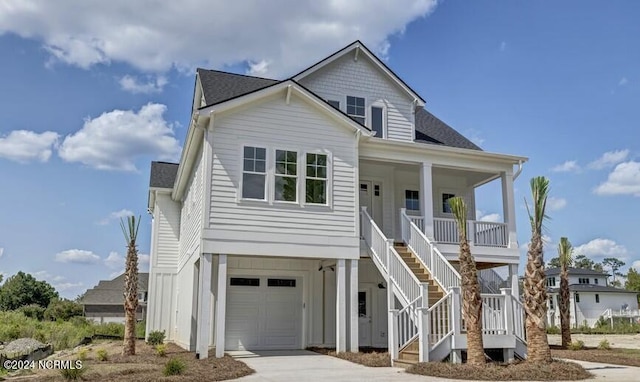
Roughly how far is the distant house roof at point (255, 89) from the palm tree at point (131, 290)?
445 cm

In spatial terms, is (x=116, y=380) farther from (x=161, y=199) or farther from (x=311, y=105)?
(x=161, y=199)

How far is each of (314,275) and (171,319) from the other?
810 cm

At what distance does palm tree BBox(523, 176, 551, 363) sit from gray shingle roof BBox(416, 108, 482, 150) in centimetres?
751

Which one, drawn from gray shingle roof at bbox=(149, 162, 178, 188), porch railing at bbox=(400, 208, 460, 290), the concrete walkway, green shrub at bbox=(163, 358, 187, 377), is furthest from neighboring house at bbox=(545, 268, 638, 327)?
green shrub at bbox=(163, 358, 187, 377)

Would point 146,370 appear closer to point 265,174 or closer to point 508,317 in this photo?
point 265,174

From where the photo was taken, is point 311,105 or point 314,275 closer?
point 311,105

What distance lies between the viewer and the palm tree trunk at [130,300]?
15156 millimetres

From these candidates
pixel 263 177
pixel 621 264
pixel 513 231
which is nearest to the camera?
pixel 263 177

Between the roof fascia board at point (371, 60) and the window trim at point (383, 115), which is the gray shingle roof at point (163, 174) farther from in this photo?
the window trim at point (383, 115)

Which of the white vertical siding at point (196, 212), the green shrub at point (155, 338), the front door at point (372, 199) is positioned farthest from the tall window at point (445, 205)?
the green shrub at point (155, 338)

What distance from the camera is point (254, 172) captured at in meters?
15.0

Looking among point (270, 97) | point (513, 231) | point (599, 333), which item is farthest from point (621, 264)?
point (270, 97)

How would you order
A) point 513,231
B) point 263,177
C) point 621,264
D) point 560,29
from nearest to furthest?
1. point 263,177
2. point 560,29
3. point 513,231
4. point 621,264

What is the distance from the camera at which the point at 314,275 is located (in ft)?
59.9
